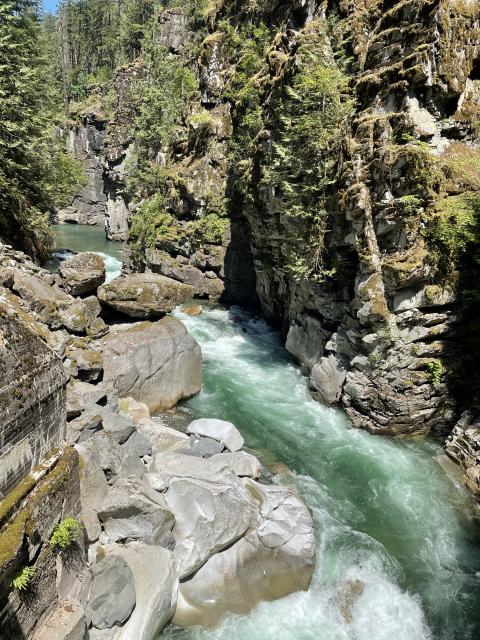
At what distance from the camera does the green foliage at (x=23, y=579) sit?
15.1 feet

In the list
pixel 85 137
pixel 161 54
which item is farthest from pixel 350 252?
pixel 85 137

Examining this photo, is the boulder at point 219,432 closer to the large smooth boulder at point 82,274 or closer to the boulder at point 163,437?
the boulder at point 163,437

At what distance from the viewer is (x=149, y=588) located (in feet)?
21.1

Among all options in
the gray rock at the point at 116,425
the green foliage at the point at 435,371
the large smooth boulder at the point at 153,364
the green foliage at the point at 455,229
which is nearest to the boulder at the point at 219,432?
the gray rock at the point at 116,425

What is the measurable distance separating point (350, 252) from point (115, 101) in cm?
4263

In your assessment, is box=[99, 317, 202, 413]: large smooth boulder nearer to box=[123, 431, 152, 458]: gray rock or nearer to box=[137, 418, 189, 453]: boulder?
box=[137, 418, 189, 453]: boulder

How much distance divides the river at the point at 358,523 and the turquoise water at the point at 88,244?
574 inches

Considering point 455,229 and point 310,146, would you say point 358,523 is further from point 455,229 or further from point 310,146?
point 310,146

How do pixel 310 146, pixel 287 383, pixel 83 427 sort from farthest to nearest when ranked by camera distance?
pixel 287 383, pixel 310 146, pixel 83 427

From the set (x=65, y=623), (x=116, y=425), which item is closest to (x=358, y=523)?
(x=116, y=425)

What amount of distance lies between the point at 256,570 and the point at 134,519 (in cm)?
248

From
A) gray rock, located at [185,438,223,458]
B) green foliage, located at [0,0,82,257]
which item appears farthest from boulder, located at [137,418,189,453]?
green foliage, located at [0,0,82,257]

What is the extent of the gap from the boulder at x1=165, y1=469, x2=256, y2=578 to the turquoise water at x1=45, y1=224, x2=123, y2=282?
59.7 ft

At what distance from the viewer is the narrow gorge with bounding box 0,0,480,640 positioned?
602 cm
